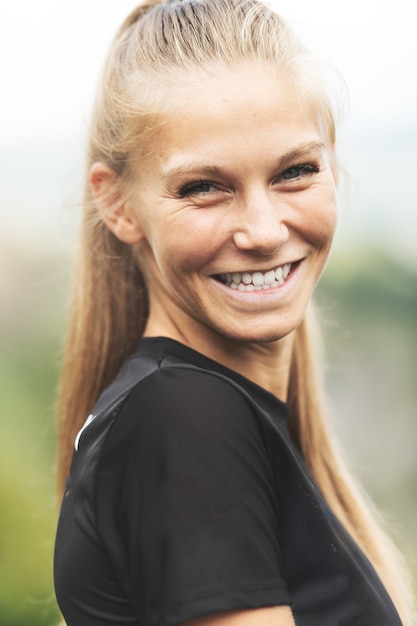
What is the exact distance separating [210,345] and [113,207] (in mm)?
396

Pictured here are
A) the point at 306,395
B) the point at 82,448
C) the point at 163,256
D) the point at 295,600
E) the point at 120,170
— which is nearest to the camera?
the point at 295,600

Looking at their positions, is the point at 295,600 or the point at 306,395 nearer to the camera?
the point at 295,600

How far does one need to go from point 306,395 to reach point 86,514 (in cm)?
104

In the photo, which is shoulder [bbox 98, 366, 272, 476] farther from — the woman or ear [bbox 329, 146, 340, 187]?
ear [bbox 329, 146, 340, 187]

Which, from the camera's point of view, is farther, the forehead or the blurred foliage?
the blurred foliage

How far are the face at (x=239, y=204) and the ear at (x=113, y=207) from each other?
52mm

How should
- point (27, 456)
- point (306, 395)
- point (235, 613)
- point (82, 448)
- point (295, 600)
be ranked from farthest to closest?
point (27, 456) < point (306, 395) < point (82, 448) < point (295, 600) < point (235, 613)

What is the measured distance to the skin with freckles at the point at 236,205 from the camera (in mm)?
1771

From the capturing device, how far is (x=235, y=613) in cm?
152

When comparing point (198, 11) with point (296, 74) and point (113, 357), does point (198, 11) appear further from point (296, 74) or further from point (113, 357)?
point (113, 357)

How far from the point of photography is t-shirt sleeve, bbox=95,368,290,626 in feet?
5.02

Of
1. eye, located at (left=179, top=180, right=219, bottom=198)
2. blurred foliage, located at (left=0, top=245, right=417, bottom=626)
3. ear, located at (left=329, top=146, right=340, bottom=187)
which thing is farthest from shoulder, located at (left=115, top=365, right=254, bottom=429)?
blurred foliage, located at (left=0, top=245, right=417, bottom=626)

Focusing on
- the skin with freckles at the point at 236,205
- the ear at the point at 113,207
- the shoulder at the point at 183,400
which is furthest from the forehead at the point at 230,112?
the shoulder at the point at 183,400

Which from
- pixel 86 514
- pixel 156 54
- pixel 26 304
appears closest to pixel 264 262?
pixel 156 54
